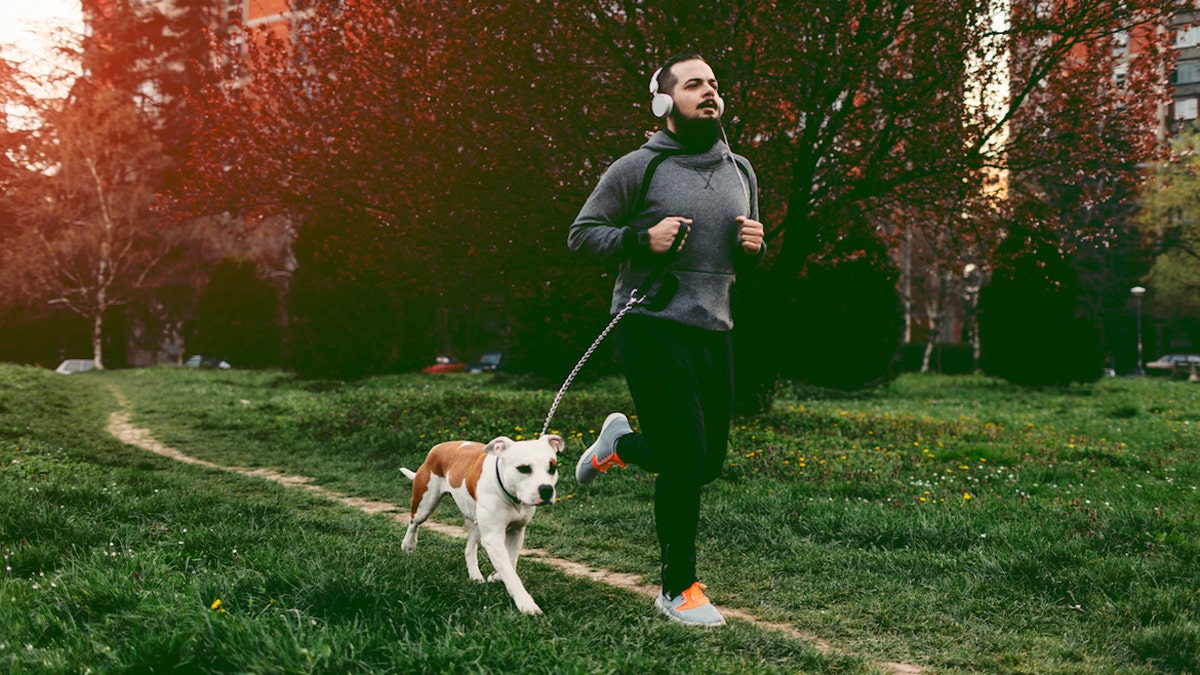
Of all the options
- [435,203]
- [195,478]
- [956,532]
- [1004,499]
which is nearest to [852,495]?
[1004,499]

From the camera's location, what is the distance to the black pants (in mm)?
3637

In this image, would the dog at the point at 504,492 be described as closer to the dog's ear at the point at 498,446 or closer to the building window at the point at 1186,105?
the dog's ear at the point at 498,446

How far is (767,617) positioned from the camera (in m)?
4.11

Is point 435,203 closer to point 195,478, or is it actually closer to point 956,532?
point 195,478

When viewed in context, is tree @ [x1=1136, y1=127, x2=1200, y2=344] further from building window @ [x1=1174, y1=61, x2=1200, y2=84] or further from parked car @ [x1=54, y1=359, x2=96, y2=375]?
parked car @ [x1=54, y1=359, x2=96, y2=375]

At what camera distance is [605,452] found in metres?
3.99

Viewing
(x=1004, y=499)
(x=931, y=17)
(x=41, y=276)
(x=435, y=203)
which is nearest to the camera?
(x=1004, y=499)

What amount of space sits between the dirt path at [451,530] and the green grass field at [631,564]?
0.10 metres

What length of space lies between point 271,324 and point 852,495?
2956 centimetres


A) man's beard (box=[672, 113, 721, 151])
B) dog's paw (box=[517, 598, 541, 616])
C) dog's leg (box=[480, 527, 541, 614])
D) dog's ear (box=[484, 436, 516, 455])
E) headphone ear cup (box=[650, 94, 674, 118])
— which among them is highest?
headphone ear cup (box=[650, 94, 674, 118])

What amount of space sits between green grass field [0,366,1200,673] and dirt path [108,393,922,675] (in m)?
0.10

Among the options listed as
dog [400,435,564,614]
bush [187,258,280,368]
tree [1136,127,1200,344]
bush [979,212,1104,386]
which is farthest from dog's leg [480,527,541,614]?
tree [1136,127,1200,344]

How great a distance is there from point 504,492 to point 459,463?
636 mm

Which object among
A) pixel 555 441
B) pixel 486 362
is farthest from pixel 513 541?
pixel 486 362
